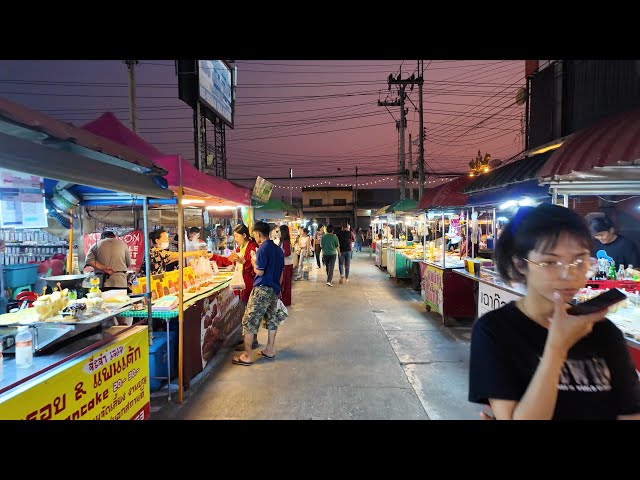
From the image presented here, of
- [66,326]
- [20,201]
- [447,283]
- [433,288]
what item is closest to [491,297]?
[447,283]

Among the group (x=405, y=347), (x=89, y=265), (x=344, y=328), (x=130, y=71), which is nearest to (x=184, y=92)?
(x=130, y=71)

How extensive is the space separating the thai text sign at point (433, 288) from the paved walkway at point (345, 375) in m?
0.33

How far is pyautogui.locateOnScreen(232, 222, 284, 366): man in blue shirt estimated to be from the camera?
16.7ft

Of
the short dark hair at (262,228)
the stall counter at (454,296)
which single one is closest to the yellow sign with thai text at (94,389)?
the short dark hair at (262,228)

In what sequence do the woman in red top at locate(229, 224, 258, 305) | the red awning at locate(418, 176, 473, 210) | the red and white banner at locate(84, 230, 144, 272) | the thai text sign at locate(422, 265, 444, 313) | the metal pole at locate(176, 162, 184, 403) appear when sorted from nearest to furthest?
1. the metal pole at locate(176, 162, 184, 403)
2. the woman in red top at locate(229, 224, 258, 305)
3. the red and white banner at locate(84, 230, 144, 272)
4. the thai text sign at locate(422, 265, 444, 313)
5. the red awning at locate(418, 176, 473, 210)

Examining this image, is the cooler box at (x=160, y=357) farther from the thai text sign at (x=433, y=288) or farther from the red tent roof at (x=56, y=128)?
the thai text sign at (x=433, y=288)

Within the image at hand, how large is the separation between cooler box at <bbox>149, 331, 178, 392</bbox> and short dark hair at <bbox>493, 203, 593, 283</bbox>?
4121 mm

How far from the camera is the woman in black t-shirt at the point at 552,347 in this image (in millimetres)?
1039

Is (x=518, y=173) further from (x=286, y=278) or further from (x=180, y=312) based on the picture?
(x=286, y=278)

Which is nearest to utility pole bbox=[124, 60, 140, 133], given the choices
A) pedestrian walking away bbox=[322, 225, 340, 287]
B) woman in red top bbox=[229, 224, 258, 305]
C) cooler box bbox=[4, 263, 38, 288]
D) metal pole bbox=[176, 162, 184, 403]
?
cooler box bbox=[4, 263, 38, 288]

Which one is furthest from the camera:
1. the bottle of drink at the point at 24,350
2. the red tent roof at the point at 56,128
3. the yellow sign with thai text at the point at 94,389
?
the bottle of drink at the point at 24,350

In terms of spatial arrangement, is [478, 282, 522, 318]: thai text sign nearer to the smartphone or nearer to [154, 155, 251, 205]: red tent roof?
the smartphone

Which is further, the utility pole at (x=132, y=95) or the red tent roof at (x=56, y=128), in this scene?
the utility pole at (x=132, y=95)
